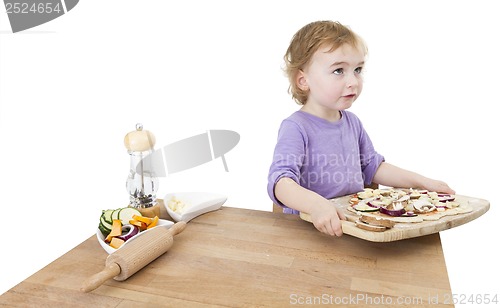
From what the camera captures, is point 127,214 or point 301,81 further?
point 301,81

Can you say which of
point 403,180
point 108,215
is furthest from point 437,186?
point 108,215

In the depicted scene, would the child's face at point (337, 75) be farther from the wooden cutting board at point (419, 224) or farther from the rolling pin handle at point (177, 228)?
the rolling pin handle at point (177, 228)

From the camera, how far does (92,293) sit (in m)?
1.37

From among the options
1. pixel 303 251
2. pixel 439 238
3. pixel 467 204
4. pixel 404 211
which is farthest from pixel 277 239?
pixel 467 204

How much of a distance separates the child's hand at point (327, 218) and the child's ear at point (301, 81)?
60 cm

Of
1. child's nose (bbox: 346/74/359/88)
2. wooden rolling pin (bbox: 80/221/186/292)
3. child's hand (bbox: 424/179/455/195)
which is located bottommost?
child's hand (bbox: 424/179/455/195)

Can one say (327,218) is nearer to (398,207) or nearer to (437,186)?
(398,207)

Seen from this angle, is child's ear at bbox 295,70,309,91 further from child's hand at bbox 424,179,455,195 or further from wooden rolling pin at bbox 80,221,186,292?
wooden rolling pin at bbox 80,221,186,292

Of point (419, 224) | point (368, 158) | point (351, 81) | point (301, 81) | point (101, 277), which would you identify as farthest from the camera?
point (368, 158)

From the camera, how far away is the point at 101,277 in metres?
1.36

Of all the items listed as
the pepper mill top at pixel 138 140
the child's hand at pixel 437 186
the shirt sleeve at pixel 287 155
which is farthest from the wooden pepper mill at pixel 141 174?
the child's hand at pixel 437 186

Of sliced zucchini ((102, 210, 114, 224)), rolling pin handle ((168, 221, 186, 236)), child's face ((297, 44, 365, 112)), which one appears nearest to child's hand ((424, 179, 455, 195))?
child's face ((297, 44, 365, 112))

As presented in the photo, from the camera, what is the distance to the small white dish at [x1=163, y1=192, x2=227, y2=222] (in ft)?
6.18

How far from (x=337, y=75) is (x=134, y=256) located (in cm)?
102
